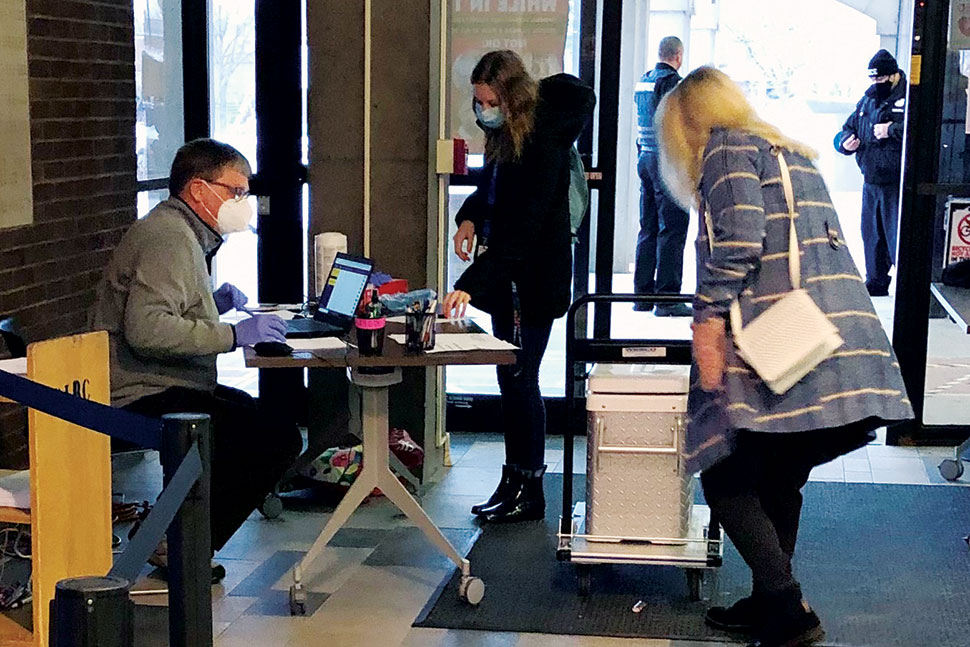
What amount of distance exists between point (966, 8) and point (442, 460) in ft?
8.41

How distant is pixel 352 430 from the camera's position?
4.41 metres

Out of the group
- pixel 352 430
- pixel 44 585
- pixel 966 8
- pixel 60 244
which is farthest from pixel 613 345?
pixel 966 8

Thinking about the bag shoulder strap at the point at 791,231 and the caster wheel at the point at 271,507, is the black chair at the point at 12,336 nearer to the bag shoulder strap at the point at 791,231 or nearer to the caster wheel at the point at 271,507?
the caster wheel at the point at 271,507

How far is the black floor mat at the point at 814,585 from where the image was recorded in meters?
3.60

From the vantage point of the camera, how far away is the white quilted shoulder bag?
3.13 m

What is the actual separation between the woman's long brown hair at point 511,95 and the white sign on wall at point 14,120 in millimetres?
1426

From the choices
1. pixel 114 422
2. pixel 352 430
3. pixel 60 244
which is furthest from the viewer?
pixel 60 244

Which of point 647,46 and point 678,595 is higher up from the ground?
point 647,46

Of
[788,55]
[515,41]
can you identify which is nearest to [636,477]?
[515,41]

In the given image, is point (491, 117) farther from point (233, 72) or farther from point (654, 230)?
point (654, 230)

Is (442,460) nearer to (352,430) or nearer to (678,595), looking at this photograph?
(352,430)

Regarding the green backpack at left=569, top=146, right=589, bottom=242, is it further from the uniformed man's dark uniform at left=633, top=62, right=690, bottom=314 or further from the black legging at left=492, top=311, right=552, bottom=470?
the uniformed man's dark uniform at left=633, top=62, right=690, bottom=314

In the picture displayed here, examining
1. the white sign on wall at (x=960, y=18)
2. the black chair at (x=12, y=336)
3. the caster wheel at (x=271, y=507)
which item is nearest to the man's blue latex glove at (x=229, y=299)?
the black chair at (x=12, y=336)

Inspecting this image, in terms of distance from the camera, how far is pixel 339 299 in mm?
→ 3973
